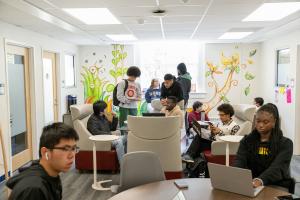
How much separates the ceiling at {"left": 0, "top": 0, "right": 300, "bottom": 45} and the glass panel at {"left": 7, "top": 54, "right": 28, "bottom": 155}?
0.65 meters

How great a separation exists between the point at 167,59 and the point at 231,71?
1825 mm

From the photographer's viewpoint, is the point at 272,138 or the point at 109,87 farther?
the point at 109,87

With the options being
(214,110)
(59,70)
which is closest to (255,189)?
(59,70)

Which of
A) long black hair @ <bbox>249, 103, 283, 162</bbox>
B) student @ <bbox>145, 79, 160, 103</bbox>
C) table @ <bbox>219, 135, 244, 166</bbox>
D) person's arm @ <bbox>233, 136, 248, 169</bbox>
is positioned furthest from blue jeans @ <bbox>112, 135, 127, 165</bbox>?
student @ <bbox>145, 79, 160, 103</bbox>

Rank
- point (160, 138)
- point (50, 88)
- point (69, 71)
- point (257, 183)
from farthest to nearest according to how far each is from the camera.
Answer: point (69, 71), point (50, 88), point (160, 138), point (257, 183)

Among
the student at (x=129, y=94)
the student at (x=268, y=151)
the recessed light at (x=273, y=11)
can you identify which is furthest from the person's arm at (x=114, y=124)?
the student at (x=268, y=151)

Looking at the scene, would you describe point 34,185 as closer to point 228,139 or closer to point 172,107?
point 228,139

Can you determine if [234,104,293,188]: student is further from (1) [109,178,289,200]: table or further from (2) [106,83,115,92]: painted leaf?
(2) [106,83,115,92]: painted leaf

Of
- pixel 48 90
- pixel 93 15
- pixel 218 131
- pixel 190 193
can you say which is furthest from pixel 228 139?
pixel 48 90

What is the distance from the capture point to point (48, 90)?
636 cm

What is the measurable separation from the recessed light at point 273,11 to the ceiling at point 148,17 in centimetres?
14

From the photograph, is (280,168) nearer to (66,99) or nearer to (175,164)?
(175,164)

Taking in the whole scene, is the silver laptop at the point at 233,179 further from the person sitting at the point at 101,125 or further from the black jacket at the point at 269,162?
the person sitting at the point at 101,125

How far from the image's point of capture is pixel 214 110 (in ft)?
28.4
